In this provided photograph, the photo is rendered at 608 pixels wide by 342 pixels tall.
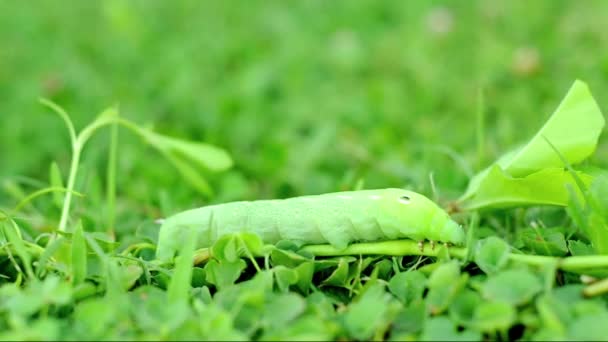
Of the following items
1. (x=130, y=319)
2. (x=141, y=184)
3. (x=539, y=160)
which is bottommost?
(x=141, y=184)

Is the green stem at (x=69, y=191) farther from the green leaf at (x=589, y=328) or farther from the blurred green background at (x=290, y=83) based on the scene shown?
the green leaf at (x=589, y=328)

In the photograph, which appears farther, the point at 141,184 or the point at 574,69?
the point at 574,69

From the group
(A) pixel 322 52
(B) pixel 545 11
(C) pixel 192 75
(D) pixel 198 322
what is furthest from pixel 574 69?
(D) pixel 198 322

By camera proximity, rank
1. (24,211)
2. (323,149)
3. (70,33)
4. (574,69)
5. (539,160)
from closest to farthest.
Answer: (539,160), (24,211), (323,149), (574,69), (70,33)

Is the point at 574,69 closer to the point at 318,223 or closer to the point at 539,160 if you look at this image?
the point at 539,160

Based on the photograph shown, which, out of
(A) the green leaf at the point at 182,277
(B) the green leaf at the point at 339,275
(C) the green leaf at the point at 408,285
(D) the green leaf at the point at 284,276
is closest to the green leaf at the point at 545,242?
(C) the green leaf at the point at 408,285
